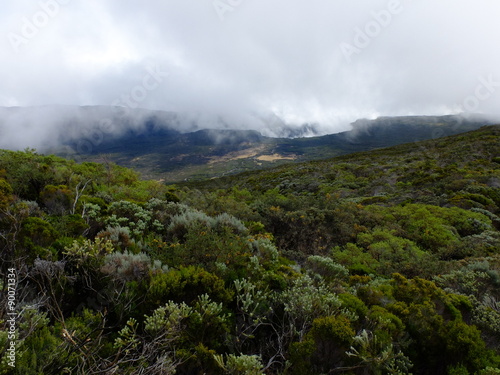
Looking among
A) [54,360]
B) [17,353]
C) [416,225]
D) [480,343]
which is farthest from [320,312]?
[416,225]

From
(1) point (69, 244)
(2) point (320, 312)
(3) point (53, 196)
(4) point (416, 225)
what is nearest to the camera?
(2) point (320, 312)

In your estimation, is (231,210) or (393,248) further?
(231,210)

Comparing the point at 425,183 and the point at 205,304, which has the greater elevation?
the point at 205,304

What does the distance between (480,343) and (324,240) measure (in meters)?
6.39

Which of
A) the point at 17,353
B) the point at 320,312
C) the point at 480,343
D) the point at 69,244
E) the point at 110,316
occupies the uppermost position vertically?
the point at 69,244

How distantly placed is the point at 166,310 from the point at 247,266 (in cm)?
170

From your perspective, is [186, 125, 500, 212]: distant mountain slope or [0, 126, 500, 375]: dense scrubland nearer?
[0, 126, 500, 375]: dense scrubland

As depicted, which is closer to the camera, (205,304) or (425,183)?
(205,304)

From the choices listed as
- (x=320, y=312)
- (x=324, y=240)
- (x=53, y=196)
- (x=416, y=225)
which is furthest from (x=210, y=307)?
(x=416, y=225)

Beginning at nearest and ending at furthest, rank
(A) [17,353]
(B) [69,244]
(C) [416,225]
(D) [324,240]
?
(A) [17,353], (B) [69,244], (D) [324,240], (C) [416,225]

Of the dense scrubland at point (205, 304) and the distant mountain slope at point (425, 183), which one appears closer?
the dense scrubland at point (205, 304)

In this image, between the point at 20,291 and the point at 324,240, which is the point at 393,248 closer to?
the point at 324,240

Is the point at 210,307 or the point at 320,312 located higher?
the point at 210,307

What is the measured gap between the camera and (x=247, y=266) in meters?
4.49
